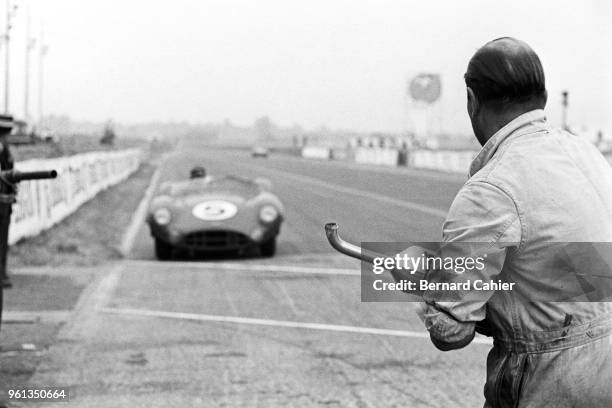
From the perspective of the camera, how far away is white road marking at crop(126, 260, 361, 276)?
1188 cm

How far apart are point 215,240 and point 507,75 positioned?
1077cm

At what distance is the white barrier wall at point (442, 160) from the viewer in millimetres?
47356

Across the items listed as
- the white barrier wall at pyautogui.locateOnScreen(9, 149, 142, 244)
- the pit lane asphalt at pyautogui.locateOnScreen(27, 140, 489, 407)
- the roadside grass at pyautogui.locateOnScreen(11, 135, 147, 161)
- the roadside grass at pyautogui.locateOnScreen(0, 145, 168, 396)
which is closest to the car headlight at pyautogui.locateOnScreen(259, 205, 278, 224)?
the pit lane asphalt at pyautogui.locateOnScreen(27, 140, 489, 407)

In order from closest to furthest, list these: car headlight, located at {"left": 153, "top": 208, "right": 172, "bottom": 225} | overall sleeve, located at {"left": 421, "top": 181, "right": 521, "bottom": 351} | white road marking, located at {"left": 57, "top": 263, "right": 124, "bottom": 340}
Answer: overall sleeve, located at {"left": 421, "top": 181, "right": 521, "bottom": 351} < white road marking, located at {"left": 57, "top": 263, "right": 124, "bottom": 340} < car headlight, located at {"left": 153, "top": 208, "right": 172, "bottom": 225}

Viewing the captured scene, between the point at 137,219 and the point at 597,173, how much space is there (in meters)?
18.0

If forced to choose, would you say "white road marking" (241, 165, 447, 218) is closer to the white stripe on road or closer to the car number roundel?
the car number roundel

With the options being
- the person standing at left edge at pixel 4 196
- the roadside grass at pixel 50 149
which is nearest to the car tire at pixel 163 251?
the person standing at left edge at pixel 4 196

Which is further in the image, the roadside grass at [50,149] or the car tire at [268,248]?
the roadside grass at [50,149]

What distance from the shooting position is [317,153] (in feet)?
311

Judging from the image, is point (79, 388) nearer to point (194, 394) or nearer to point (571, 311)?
point (194, 394)

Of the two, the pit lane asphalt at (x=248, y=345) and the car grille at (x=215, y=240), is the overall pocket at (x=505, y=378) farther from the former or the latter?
the car grille at (x=215, y=240)

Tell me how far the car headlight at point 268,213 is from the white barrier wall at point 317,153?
75314 millimetres

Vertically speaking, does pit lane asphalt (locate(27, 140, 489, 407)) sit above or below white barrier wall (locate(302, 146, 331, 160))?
above

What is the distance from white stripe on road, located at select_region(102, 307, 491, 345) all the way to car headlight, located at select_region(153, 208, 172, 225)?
3.68 metres
